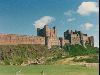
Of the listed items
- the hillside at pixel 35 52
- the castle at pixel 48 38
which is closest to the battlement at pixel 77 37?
the castle at pixel 48 38

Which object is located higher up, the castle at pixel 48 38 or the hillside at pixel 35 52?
the castle at pixel 48 38

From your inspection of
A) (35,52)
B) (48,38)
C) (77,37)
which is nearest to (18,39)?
(35,52)

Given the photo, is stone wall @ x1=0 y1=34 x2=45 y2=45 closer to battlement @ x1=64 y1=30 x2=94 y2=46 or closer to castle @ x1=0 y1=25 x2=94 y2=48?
castle @ x1=0 y1=25 x2=94 y2=48

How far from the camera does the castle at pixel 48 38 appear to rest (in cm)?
10344

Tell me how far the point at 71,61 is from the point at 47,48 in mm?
32514

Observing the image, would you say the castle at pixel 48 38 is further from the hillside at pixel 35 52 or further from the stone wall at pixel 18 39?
the hillside at pixel 35 52

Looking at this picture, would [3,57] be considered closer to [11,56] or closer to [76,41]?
[11,56]

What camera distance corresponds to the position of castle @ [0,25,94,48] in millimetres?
103438

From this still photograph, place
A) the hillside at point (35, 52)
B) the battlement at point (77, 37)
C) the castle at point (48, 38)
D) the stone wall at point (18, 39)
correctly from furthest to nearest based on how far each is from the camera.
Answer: the battlement at point (77, 37) < the castle at point (48, 38) < the stone wall at point (18, 39) < the hillside at point (35, 52)

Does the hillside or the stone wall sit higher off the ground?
the stone wall

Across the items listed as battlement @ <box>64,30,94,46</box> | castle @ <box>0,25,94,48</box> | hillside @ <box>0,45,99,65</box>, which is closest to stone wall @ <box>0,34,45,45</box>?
castle @ <box>0,25,94,48</box>

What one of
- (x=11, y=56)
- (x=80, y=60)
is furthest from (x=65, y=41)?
(x=80, y=60)

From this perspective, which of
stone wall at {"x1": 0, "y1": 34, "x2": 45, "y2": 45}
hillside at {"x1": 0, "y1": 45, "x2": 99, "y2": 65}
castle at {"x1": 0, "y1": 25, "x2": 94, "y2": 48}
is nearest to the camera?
hillside at {"x1": 0, "y1": 45, "x2": 99, "y2": 65}

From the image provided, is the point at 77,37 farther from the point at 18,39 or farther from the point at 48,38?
the point at 18,39
